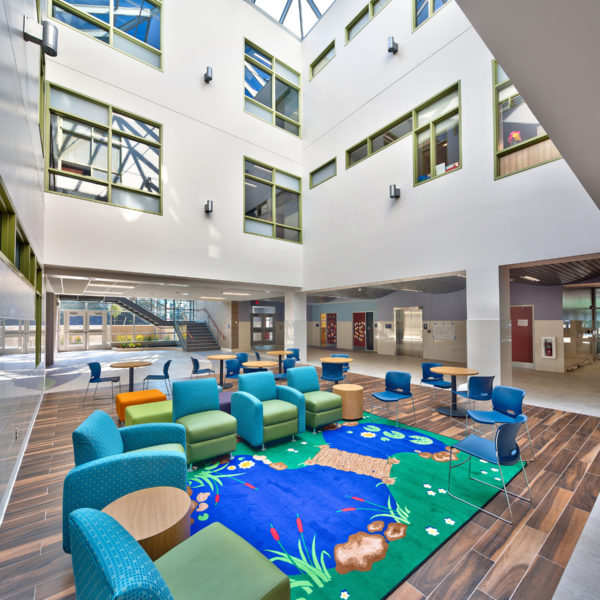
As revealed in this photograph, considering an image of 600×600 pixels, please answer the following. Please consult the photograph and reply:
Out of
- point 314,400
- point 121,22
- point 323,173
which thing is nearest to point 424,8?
point 323,173

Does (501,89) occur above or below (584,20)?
above

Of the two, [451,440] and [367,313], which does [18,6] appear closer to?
[451,440]

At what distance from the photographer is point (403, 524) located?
264 cm

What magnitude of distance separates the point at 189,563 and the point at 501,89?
8630mm

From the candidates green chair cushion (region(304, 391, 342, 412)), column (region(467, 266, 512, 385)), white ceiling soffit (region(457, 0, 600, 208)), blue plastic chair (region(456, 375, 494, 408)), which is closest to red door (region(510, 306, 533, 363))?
column (region(467, 266, 512, 385))

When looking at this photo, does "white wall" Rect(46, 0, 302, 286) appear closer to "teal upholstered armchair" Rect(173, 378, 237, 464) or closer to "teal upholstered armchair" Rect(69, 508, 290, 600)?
"teal upholstered armchair" Rect(173, 378, 237, 464)

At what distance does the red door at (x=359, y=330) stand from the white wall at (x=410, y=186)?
270 inches

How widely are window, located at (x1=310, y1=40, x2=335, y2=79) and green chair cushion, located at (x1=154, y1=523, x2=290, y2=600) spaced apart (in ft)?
42.0

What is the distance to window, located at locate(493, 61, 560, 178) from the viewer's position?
5.60 m

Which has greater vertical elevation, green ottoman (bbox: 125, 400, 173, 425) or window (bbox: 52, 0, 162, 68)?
window (bbox: 52, 0, 162, 68)

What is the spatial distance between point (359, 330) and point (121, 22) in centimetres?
1473

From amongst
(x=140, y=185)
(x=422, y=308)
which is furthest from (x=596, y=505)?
(x=422, y=308)

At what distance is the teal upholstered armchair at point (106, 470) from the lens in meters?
2.16

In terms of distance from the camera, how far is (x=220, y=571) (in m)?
1.62
